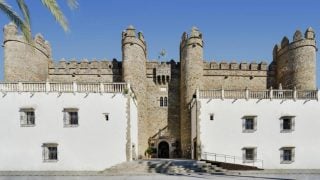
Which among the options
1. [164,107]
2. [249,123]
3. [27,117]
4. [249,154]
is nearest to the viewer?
[27,117]

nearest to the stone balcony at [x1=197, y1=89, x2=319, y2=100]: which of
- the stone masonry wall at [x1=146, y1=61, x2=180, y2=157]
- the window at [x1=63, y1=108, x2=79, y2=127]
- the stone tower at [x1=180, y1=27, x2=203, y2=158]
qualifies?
the stone tower at [x1=180, y1=27, x2=203, y2=158]

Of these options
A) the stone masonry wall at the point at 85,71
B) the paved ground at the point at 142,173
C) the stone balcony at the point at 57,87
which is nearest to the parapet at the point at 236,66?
the stone masonry wall at the point at 85,71

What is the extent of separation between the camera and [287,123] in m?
24.3

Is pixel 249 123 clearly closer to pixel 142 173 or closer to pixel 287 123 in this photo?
pixel 287 123

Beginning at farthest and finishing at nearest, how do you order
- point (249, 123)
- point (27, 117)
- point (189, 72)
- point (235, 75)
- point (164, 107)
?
1. point (235, 75)
2. point (164, 107)
3. point (189, 72)
4. point (249, 123)
5. point (27, 117)

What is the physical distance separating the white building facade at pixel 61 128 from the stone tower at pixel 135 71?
21.1 feet

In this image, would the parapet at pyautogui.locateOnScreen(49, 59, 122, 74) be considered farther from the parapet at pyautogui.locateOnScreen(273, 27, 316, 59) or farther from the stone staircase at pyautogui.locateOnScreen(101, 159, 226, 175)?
the parapet at pyautogui.locateOnScreen(273, 27, 316, 59)

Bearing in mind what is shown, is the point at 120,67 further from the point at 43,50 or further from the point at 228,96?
the point at 228,96

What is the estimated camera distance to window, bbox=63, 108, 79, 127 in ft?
73.7

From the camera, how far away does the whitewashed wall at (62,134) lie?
22.2 meters

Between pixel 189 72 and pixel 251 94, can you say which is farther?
pixel 189 72

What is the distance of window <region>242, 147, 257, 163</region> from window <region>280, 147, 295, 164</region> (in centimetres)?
228

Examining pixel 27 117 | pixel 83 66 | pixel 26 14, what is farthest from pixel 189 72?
pixel 26 14

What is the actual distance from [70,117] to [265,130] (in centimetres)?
1598
